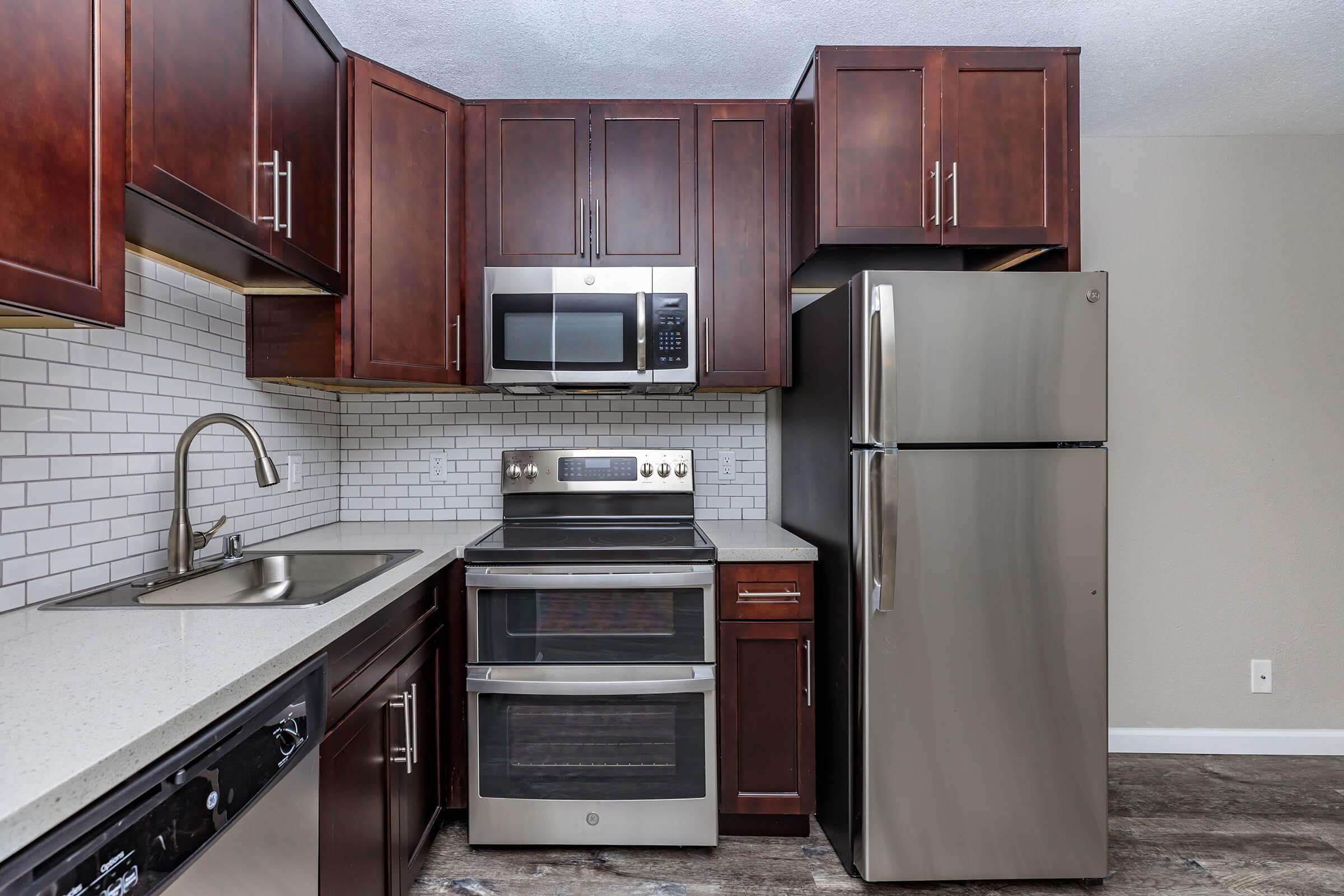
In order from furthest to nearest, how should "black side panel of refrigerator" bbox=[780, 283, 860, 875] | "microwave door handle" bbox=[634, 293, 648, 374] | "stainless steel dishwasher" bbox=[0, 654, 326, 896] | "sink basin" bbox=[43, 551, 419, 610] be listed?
"microwave door handle" bbox=[634, 293, 648, 374] < "black side panel of refrigerator" bbox=[780, 283, 860, 875] < "sink basin" bbox=[43, 551, 419, 610] < "stainless steel dishwasher" bbox=[0, 654, 326, 896]

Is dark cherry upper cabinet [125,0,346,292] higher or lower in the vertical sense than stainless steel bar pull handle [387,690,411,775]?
higher

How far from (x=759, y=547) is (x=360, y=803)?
1192 mm

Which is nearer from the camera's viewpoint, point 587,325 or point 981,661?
point 981,661

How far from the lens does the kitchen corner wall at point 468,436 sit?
2.60 meters

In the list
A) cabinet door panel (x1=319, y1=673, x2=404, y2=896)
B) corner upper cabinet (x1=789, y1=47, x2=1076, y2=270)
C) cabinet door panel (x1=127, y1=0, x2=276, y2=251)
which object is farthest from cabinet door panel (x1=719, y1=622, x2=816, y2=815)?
cabinet door panel (x1=127, y1=0, x2=276, y2=251)

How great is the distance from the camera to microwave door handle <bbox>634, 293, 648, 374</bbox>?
2.17 metres

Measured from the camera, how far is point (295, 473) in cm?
227

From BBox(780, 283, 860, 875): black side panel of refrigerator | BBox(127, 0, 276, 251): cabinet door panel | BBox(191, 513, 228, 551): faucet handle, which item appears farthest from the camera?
BBox(780, 283, 860, 875): black side panel of refrigerator

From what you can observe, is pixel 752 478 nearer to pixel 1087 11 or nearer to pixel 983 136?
pixel 983 136

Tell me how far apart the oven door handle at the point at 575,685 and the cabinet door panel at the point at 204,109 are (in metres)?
1.26

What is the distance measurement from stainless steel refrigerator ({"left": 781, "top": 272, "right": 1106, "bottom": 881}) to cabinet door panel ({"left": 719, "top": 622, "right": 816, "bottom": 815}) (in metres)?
0.22

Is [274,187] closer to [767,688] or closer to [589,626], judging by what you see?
[589,626]

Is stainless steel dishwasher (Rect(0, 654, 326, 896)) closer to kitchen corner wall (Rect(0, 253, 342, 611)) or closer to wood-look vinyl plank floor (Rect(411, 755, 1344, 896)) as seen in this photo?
kitchen corner wall (Rect(0, 253, 342, 611))

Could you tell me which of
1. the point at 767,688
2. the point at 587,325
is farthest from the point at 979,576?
the point at 587,325
